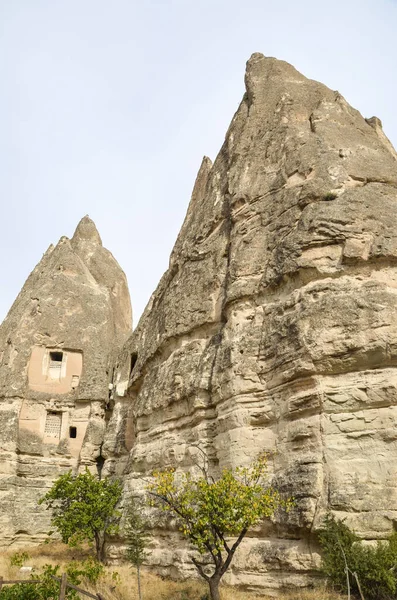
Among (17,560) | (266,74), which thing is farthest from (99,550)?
(266,74)

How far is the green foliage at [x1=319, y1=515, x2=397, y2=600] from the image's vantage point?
1099cm

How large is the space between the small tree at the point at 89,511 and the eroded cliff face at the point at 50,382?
4843 millimetres

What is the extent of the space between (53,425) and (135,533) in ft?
36.3

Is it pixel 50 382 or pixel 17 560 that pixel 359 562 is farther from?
pixel 50 382

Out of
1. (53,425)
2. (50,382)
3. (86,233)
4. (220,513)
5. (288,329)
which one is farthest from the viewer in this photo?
(86,233)

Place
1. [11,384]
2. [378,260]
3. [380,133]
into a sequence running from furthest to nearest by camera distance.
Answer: [11,384]
[380,133]
[378,260]

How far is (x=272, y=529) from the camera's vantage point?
13.4 meters

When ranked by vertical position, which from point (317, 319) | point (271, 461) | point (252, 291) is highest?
point (252, 291)

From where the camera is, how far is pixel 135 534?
16.0 meters

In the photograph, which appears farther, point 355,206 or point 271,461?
point 355,206

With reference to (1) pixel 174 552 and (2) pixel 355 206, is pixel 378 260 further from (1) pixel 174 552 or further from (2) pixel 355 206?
(1) pixel 174 552

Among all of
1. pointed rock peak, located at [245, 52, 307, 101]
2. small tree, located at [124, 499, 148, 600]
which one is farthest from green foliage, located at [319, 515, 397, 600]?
pointed rock peak, located at [245, 52, 307, 101]

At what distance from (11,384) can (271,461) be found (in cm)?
1609

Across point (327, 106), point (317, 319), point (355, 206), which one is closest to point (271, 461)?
point (317, 319)
